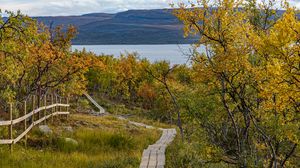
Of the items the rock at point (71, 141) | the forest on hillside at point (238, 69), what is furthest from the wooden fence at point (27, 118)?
the rock at point (71, 141)

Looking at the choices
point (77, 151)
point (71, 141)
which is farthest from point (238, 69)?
point (71, 141)

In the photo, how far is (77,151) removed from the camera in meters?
13.1

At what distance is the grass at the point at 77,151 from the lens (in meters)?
10.3

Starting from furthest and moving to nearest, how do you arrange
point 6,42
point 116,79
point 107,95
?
1. point 107,95
2. point 116,79
3. point 6,42

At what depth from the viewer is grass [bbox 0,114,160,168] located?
10328 mm

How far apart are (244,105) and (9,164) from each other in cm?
649

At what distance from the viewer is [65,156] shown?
1141 cm

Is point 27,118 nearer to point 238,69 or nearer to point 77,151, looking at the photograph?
point 77,151

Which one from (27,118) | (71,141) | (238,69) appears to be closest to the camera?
(238,69)

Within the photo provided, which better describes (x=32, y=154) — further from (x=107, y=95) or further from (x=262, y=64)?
(x=107, y=95)

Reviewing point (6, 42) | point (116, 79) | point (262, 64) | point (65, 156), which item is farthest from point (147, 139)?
point (116, 79)

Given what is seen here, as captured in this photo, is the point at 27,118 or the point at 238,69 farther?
the point at 27,118

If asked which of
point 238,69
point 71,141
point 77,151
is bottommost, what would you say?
point 77,151

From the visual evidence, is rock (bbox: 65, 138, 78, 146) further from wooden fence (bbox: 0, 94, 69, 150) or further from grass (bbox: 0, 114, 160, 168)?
wooden fence (bbox: 0, 94, 69, 150)
